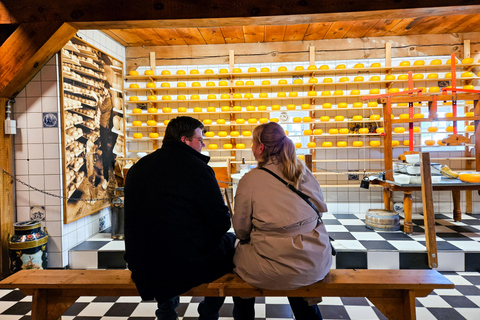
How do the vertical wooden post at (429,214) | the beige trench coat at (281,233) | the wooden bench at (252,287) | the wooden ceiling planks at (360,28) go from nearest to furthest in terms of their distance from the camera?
the beige trench coat at (281,233)
the wooden bench at (252,287)
the vertical wooden post at (429,214)
the wooden ceiling planks at (360,28)

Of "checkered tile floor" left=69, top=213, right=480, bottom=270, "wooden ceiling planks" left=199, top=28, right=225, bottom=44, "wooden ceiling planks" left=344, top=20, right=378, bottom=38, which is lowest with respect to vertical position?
"checkered tile floor" left=69, top=213, right=480, bottom=270

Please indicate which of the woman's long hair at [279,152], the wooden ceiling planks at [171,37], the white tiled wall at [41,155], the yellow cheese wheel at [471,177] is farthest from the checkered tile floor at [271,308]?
the wooden ceiling planks at [171,37]

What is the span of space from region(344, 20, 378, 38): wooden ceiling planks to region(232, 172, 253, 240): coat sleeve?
12.9 ft

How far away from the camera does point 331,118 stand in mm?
5320

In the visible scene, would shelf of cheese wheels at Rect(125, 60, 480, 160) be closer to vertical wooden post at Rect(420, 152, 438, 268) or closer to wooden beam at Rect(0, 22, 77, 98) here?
vertical wooden post at Rect(420, 152, 438, 268)

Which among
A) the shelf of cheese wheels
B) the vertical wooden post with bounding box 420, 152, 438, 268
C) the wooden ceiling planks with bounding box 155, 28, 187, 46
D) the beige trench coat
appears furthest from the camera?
the shelf of cheese wheels

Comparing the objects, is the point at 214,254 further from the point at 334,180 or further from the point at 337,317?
the point at 334,180

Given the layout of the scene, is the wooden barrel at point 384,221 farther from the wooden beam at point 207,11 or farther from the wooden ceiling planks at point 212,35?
the wooden ceiling planks at point 212,35

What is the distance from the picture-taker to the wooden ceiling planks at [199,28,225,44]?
4.79 m

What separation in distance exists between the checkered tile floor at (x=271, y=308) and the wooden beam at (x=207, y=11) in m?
2.44

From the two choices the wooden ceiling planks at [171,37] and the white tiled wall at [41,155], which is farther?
the wooden ceiling planks at [171,37]

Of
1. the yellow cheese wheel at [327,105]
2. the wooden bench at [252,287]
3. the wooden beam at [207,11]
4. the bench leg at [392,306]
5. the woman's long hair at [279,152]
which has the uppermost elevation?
the wooden beam at [207,11]

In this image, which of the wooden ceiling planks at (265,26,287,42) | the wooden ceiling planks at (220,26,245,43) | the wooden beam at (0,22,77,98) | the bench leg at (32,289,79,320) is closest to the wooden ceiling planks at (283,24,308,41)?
the wooden ceiling planks at (265,26,287,42)

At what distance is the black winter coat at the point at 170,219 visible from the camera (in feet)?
4.96
